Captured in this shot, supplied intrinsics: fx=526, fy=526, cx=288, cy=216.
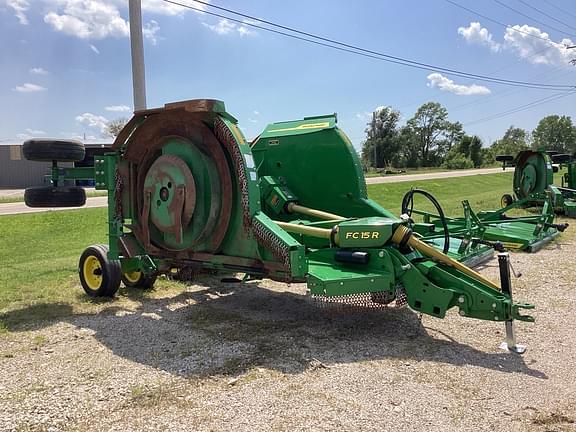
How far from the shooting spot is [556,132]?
110 m

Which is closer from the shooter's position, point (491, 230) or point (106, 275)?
Result: point (106, 275)

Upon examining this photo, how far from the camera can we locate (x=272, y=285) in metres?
6.92

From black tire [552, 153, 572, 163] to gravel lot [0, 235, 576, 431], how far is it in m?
10.9

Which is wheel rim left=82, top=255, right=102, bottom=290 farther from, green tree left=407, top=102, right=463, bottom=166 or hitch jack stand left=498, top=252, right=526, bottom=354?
green tree left=407, top=102, right=463, bottom=166

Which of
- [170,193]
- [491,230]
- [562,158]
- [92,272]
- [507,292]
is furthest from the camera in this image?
[562,158]

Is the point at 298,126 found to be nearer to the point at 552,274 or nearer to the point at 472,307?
the point at 472,307

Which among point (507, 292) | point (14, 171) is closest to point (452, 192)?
point (507, 292)

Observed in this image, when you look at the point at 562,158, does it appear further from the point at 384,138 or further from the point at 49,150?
the point at 384,138

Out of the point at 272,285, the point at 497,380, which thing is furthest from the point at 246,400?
the point at 272,285

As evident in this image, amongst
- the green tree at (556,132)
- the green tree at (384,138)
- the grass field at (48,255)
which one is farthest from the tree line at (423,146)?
the grass field at (48,255)

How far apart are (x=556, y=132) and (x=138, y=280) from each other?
119534mm

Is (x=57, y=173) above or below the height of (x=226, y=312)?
above

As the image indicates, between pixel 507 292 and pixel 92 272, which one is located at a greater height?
pixel 507 292

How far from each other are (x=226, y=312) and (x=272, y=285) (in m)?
1.32
